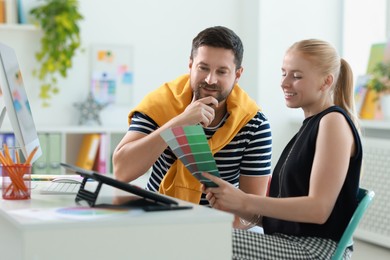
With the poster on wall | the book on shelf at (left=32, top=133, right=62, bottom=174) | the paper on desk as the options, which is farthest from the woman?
the poster on wall

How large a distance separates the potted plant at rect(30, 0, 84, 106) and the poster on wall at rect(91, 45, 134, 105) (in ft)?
0.74

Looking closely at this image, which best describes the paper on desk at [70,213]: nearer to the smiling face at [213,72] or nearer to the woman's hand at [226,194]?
the woman's hand at [226,194]

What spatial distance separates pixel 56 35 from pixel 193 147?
Result: 3.34 metres

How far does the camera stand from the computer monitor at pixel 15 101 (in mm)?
2023

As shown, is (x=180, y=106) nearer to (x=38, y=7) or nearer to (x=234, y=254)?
(x=234, y=254)

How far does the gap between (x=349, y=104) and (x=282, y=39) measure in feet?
10.3

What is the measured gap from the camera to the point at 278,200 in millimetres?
1986

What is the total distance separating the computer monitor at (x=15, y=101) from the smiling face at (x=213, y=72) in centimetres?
58

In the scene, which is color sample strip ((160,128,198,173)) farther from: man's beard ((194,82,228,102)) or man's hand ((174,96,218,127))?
man's beard ((194,82,228,102))

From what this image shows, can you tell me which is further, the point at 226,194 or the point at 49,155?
the point at 49,155

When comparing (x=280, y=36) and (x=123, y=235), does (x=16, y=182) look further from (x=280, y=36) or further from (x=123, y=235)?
(x=280, y=36)

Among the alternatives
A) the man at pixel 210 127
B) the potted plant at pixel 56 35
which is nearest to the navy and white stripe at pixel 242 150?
the man at pixel 210 127

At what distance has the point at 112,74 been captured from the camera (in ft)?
17.2

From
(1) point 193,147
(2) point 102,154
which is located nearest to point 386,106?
(2) point 102,154
